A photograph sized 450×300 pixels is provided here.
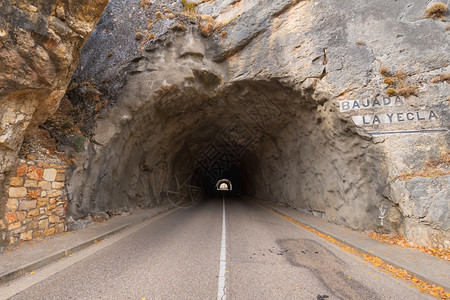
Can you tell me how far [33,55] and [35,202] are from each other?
4175 mm

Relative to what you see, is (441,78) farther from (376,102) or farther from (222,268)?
(222,268)

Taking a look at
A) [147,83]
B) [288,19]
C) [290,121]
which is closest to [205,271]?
[147,83]

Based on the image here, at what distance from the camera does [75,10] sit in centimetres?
625

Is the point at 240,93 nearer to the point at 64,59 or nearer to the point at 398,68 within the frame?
the point at 398,68

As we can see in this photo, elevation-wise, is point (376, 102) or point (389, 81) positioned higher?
point (389, 81)

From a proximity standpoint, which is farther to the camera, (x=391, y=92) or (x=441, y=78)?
(x=391, y=92)

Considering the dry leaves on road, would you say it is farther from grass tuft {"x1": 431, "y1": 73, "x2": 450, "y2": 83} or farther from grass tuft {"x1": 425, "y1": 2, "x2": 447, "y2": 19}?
grass tuft {"x1": 425, "y1": 2, "x2": 447, "y2": 19}

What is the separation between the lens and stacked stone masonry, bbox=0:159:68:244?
20.4 ft

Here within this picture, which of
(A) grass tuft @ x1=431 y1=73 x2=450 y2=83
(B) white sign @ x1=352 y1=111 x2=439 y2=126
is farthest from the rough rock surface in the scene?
(A) grass tuft @ x1=431 y1=73 x2=450 y2=83

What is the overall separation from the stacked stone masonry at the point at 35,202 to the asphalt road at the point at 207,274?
1.93 meters

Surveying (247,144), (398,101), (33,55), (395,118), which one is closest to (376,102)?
(398,101)

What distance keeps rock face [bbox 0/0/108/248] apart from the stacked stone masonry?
11.8 inches

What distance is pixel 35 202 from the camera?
6.87 meters

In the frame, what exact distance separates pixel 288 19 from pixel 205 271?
491 inches
